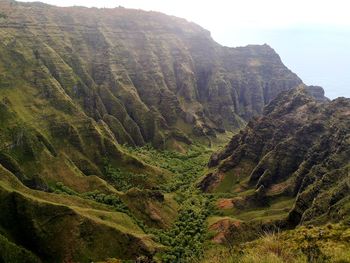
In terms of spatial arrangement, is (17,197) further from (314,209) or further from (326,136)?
(326,136)

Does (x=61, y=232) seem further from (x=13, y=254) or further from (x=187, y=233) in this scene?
(x=187, y=233)

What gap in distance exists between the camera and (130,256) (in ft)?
453

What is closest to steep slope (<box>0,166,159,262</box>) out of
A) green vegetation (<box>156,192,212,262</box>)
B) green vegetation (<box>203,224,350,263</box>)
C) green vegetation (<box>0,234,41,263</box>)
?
green vegetation (<box>0,234,41,263</box>)

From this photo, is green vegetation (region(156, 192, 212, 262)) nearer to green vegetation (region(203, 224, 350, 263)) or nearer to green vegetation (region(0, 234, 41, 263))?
green vegetation (region(0, 234, 41, 263))

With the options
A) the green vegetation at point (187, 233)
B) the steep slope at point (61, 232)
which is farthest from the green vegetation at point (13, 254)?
the green vegetation at point (187, 233)

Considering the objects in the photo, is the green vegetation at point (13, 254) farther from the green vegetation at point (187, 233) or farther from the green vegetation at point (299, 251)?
the green vegetation at point (299, 251)

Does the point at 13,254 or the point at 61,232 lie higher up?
the point at 13,254

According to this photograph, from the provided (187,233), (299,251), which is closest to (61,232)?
(187,233)

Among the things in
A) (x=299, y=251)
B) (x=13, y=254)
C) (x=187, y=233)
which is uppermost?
(x=299, y=251)

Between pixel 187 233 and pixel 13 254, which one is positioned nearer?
pixel 13 254

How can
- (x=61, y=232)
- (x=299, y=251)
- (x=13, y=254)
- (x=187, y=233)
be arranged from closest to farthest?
(x=299, y=251), (x=13, y=254), (x=61, y=232), (x=187, y=233)

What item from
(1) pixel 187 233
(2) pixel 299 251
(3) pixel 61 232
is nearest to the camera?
(2) pixel 299 251

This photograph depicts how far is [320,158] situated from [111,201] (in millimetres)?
79205

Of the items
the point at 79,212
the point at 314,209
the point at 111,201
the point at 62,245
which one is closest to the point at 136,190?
the point at 111,201
